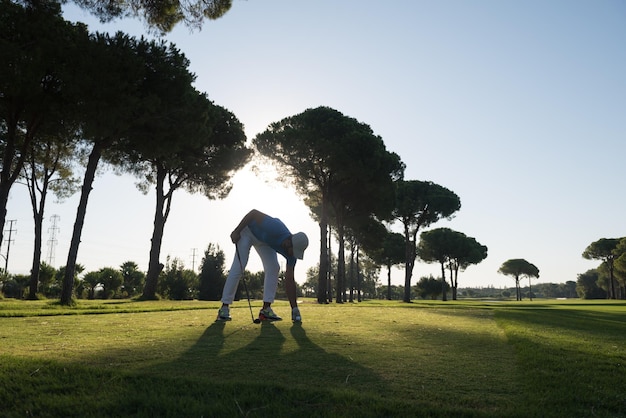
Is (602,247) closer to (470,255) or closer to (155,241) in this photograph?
(470,255)

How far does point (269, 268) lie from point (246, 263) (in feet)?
1.38

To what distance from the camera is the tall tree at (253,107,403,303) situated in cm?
2775

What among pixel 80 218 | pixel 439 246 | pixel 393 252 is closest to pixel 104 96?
pixel 80 218

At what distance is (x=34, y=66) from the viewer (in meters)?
13.4

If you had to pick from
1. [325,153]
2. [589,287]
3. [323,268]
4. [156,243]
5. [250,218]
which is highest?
[325,153]

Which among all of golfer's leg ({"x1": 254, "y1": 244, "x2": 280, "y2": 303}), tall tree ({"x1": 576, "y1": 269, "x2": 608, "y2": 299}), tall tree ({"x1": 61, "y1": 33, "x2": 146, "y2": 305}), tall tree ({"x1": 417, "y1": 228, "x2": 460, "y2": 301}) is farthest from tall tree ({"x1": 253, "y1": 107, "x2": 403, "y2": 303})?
tall tree ({"x1": 576, "y1": 269, "x2": 608, "y2": 299})

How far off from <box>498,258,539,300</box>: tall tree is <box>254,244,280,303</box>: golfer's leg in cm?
10648

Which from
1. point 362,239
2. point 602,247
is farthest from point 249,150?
point 602,247

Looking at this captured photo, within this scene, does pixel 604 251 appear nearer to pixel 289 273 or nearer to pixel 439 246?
pixel 439 246

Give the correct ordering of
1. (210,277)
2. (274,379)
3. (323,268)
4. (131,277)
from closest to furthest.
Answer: (274,379)
(323,268)
(210,277)
(131,277)

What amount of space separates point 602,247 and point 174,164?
83.3 meters

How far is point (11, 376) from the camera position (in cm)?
257

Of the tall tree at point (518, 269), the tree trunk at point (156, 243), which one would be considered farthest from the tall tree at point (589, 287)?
the tree trunk at point (156, 243)

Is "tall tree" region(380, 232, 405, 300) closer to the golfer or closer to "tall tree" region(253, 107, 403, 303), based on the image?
"tall tree" region(253, 107, 403, 303)
